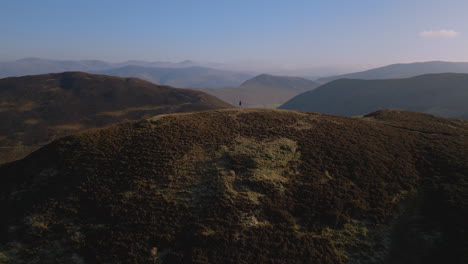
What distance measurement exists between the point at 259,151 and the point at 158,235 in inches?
695

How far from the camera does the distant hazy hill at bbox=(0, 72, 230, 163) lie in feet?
375

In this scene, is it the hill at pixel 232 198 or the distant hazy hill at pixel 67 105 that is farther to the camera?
the distant hazy hill at pixel 67 105

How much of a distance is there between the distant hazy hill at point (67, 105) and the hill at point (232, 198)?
84274 mm

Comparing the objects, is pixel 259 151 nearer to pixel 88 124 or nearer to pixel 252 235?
pixel 252 235

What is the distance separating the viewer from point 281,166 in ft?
106

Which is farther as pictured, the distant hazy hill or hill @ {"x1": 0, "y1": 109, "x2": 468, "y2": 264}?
the distant hazy hill

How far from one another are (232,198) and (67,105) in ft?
541

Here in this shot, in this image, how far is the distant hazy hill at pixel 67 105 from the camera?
375 ft

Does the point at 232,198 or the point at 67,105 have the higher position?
the point at 67,105

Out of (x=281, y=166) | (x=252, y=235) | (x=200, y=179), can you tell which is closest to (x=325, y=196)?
(x=281, y=166)

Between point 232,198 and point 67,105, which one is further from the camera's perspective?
point 67,105

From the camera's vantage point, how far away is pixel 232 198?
26266 millimetres

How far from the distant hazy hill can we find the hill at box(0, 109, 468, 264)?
276 feet

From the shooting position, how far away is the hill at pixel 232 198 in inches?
842
